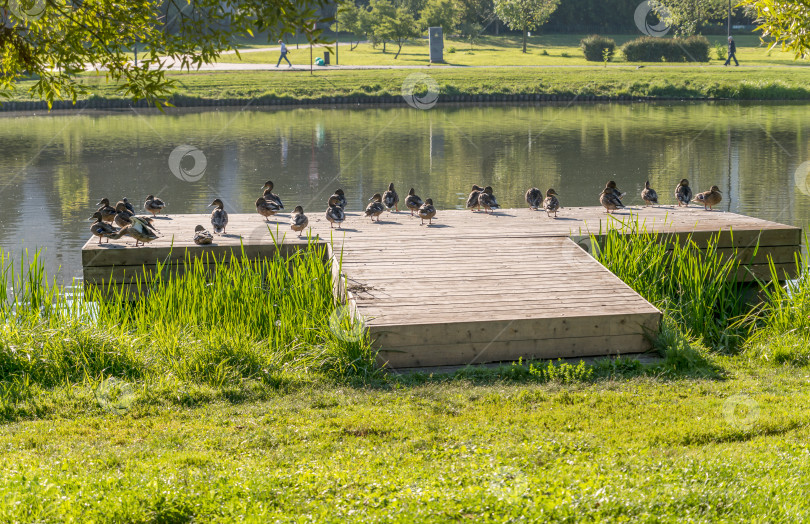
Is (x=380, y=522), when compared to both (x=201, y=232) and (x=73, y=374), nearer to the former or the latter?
(x=73, y=374)

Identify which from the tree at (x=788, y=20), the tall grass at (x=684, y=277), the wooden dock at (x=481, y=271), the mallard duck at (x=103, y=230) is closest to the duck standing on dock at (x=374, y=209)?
the wooden dock at (x=481, y=271)

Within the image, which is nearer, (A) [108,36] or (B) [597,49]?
(A) [108,36]

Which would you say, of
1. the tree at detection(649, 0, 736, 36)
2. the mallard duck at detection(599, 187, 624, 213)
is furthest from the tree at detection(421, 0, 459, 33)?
the mallard duck at detection(599, 187, 624, 213)

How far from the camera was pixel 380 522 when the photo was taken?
5488mm

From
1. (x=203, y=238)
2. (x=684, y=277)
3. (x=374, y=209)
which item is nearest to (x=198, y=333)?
(x=203, y=238)

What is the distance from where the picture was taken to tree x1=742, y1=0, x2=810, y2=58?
33.0 ft

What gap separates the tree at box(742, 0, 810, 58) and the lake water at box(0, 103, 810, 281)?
1069 centimetres

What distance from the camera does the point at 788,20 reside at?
10.3 meters

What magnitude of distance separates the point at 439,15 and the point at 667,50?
72.8 feet

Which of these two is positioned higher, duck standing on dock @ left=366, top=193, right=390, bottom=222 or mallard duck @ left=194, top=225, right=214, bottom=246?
duck standing on dock @ left=366, top=193, right=390, bottom=222

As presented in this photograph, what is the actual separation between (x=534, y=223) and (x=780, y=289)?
13.9ft

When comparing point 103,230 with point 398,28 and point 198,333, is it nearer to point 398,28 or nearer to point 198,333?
point 198,333

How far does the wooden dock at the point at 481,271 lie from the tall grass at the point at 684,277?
0.33 metres

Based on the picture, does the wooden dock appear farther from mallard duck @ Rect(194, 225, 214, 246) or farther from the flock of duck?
the flock of duck
